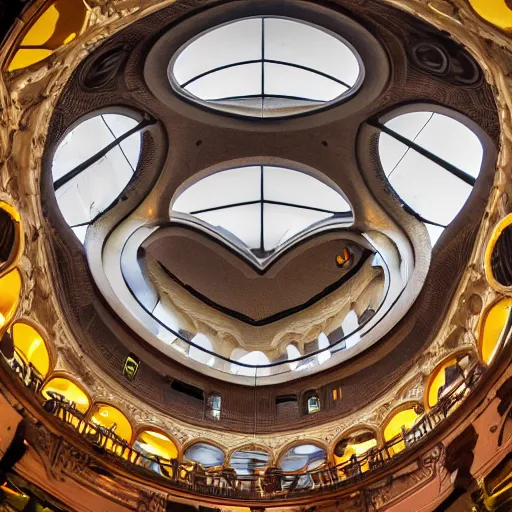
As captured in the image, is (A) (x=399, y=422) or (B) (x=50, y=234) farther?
(A) (x=399, y=422)

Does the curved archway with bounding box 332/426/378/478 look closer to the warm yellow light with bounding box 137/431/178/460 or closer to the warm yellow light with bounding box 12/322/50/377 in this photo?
the warm yellow light with bounding box 137/431/178/460

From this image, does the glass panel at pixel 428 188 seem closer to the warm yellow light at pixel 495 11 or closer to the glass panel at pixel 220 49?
the glass panel at pixel 220 49

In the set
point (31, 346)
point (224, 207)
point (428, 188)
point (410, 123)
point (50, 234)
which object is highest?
point (224, 207)

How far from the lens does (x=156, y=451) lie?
1292 centimetres

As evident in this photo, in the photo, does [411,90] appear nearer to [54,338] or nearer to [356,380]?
[356,380]

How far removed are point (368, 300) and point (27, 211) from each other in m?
8.13

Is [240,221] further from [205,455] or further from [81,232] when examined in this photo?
[205,455]

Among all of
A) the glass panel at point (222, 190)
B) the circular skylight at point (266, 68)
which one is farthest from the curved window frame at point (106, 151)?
the glass panel at point (222, 190)

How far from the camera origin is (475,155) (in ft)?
41.4

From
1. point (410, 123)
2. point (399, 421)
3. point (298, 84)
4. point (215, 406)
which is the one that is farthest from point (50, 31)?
point (215, 406)

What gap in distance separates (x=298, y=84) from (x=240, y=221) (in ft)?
13.8

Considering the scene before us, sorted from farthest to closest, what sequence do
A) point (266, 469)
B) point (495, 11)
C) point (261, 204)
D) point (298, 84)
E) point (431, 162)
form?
point (261, 204)
point (298, 84)
point (431, 162)
point (266, 469)
point (495, 11)

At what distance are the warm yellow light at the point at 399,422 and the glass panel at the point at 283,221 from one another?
5.75 meters

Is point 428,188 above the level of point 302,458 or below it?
above
